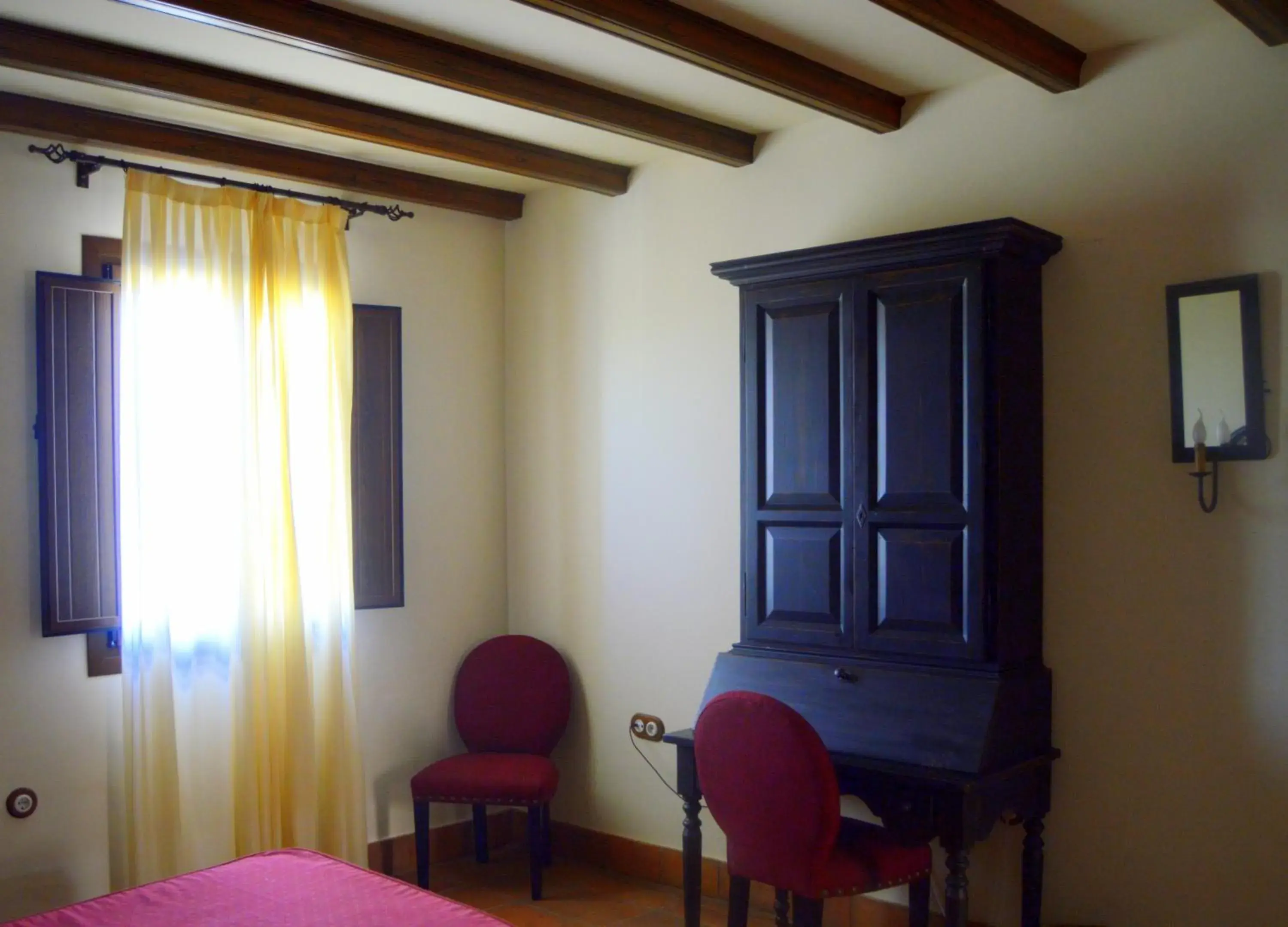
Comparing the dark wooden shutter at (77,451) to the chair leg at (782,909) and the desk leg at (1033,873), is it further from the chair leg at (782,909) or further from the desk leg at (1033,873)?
the desk leg at (1033,873)

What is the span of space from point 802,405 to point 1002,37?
3.56ft

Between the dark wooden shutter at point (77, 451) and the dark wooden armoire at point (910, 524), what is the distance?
1.88 metres

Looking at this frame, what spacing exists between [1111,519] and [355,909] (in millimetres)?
2133

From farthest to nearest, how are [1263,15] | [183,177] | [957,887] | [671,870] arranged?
[671,870] < [183,177] < [957,887] < [1263,15]

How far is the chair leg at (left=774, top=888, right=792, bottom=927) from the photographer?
3270 millimetres

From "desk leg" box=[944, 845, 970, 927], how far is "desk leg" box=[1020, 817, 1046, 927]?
0.39 metres

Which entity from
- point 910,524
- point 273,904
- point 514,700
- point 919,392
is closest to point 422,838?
point 514,700

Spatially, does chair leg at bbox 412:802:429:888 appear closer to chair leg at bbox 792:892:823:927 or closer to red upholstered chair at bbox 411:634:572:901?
red upholstered chair at bbox 411:634:572:901

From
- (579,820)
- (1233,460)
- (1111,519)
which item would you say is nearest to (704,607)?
(579,820)

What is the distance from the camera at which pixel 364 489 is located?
4238mm

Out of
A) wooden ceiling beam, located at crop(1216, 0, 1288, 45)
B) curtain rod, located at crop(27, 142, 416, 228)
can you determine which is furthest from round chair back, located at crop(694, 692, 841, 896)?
curtain rod, located at crop(27, 142, 416, 228)

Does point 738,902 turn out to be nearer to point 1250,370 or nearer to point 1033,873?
point 1033,873

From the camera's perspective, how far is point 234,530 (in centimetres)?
370

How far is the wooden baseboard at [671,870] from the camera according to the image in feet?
11.4
